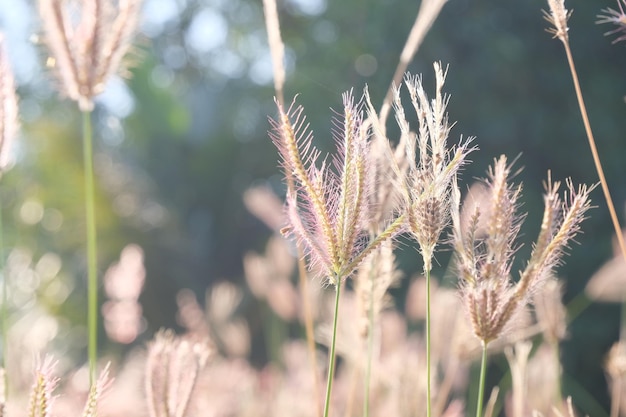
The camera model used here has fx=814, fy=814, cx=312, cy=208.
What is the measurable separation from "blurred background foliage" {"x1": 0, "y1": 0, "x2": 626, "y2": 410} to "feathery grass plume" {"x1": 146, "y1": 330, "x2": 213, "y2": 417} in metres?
3.09

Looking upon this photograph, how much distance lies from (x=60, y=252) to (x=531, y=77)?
6.07 m

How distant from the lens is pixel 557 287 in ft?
4.74

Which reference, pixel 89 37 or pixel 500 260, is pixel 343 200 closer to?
pixel 500 260

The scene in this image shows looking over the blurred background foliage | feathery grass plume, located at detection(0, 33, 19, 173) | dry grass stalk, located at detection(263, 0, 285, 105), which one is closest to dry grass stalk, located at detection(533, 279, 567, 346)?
dry grass stalk, located at detection(263, 0, 285, 105)

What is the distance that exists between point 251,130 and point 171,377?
9879 mm

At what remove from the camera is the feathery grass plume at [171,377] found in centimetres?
89

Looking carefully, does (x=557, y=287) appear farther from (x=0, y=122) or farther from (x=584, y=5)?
(x=584, y=5)

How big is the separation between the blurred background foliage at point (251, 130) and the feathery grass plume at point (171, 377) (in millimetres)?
3090

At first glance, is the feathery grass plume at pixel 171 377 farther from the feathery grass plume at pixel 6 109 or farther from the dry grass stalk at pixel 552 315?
the dry grass stalk at pixel 552 315

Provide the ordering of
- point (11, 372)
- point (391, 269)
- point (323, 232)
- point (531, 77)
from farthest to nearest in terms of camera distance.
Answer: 1. point (531, 77)
2. point (11, 372)
3. point (391, 269)
4. point (323, 232)

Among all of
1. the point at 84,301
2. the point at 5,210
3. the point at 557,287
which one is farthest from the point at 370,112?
the point at 84,301

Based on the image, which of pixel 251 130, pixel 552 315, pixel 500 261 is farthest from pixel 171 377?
pixel 251 130

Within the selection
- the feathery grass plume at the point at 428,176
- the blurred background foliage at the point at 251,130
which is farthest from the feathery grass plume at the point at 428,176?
the blurred background foliage at the point at 251,130

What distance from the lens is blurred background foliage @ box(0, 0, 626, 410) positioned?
23.9ft
